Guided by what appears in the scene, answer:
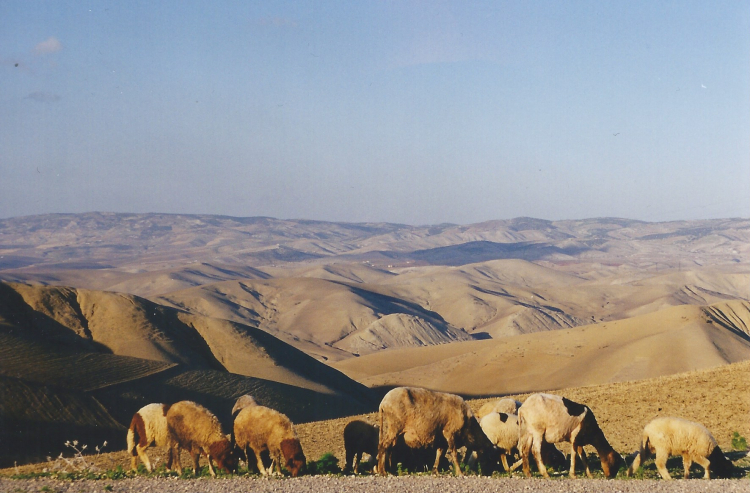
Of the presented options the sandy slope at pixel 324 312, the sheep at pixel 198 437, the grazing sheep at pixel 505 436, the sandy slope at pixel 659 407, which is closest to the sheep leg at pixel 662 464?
the grazing sheep at pixel 505 436

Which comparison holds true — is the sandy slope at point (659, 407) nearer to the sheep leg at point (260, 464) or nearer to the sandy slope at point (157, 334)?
the sheep leg at point (260, 464)

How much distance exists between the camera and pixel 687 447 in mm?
12094

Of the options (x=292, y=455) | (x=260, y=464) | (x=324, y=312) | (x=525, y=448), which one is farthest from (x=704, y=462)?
(x=324, y=312)

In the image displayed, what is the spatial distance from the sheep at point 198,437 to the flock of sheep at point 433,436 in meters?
0.02

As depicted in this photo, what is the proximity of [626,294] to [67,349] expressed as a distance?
106453mm

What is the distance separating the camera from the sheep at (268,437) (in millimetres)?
12086

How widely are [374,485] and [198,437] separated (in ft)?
11.3

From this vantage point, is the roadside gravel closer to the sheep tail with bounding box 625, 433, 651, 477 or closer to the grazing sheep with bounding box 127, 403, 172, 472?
the sheep tail with bounding box 625, 433, 651, 477

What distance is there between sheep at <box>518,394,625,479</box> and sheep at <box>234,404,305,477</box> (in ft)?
12.3

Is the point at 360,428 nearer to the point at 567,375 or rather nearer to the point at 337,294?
the point at 567,375

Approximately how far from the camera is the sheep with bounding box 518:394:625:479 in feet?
39.4

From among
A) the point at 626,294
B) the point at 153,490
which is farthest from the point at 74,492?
the point at 626,294

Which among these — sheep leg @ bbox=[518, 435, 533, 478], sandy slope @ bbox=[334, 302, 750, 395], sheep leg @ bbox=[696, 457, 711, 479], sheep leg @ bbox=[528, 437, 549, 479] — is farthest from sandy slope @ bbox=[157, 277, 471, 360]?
sheep leg @ bbox=[696, 457, 711, 479]

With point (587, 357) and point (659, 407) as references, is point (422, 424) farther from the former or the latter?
point (587, 357)
